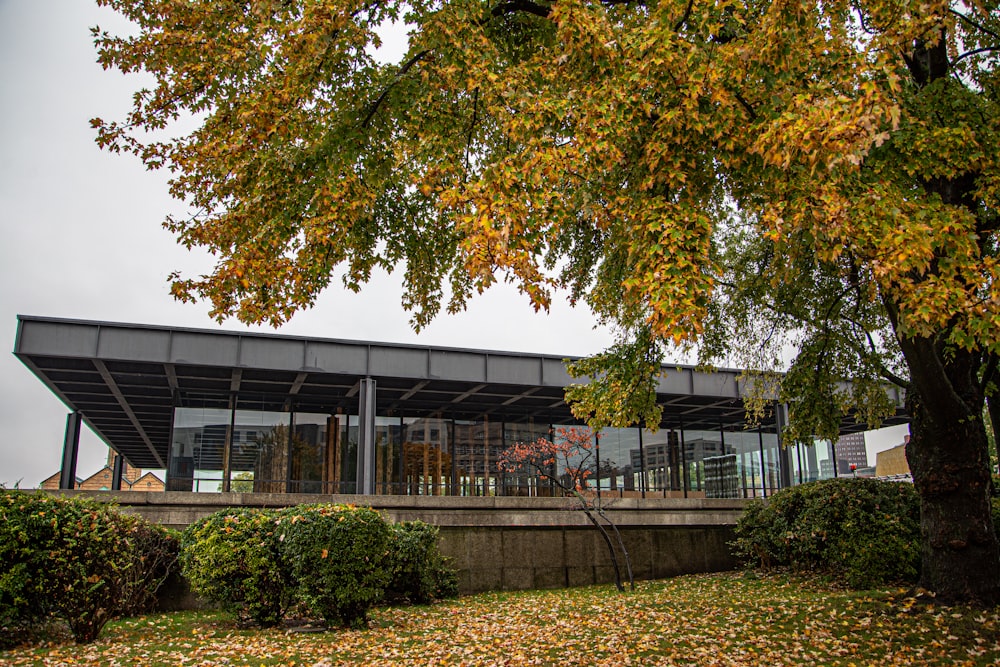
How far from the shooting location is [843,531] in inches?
423

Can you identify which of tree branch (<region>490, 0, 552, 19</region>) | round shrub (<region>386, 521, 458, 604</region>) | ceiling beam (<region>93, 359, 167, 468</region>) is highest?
tree branch (<region>490, 0, 552, 19</region>)

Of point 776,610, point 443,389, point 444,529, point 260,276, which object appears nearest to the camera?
point 260,276

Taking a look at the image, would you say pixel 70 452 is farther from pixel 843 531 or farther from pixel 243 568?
pixel 843 531

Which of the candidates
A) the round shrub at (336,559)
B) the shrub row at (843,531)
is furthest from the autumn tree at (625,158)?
the round shrub at (336,559)

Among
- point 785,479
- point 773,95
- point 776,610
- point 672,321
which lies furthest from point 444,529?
point 785,479

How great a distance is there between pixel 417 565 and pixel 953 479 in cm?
712

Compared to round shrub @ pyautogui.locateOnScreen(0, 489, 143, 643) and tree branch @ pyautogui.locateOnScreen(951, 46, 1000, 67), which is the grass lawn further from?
tree branch @ pyautogui.locateOnScreen(951, 46, 1000, 67)

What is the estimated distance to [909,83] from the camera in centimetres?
766

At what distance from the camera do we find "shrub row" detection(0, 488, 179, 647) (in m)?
6.85

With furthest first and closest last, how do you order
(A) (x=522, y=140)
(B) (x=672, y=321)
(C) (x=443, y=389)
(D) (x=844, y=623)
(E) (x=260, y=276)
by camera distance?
(C) (x=443, y=389), (D) (x=844, y=623), (E) (x=260, y=276), (A) (x=522, y=140), (B) (x=672, y=321)

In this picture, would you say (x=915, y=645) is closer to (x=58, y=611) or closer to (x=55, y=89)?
(x=58, y=611)

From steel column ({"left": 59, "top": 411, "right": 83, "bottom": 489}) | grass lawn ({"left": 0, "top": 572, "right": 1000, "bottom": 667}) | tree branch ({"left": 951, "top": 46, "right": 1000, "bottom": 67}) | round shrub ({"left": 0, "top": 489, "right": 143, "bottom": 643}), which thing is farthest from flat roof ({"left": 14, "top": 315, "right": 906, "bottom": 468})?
round shrub ({"left": 0, "top": 489, "right": 143, "bottom": 643})

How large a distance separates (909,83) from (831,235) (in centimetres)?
333

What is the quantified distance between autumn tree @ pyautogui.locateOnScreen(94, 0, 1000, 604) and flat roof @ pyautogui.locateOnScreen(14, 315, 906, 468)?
6843 millimetres
